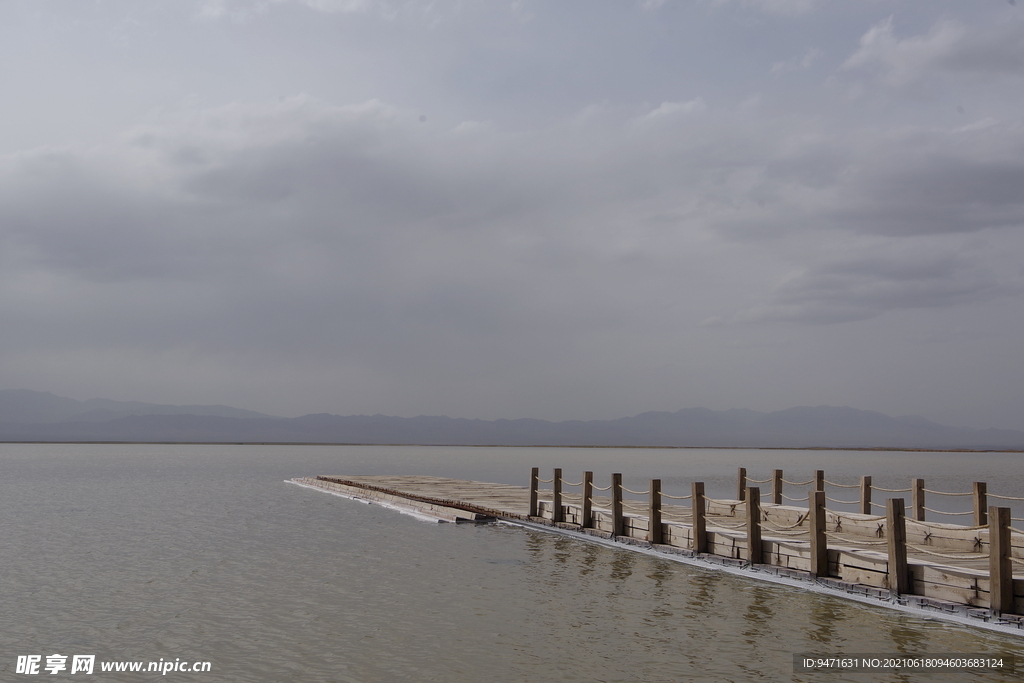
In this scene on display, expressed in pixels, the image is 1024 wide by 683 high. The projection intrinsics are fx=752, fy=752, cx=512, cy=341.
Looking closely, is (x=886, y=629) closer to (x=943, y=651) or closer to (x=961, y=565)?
(x=943, y=651)

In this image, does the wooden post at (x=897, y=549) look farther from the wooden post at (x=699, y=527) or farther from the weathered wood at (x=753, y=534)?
the wooden post at (x=699, y=527)

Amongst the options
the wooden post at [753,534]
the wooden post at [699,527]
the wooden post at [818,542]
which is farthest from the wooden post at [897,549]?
the wooden post at [699,527]

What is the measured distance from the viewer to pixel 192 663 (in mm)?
12406

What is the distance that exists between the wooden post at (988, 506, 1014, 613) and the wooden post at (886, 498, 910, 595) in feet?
5.39

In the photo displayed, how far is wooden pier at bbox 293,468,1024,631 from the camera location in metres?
13.4

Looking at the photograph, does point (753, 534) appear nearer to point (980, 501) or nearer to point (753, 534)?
point (753, 534)

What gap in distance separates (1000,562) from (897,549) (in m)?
2.00

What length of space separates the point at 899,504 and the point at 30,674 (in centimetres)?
1553

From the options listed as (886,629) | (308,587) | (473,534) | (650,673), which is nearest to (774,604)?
(886,629)

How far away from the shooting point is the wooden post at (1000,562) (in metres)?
12.7

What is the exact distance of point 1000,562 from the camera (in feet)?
42.1

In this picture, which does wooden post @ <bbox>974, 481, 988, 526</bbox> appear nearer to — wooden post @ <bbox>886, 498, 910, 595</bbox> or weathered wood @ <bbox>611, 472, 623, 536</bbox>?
wooden post @ <bbox>886, 498, 910, 595</bbox>

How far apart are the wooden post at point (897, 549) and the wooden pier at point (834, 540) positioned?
0.02 meters

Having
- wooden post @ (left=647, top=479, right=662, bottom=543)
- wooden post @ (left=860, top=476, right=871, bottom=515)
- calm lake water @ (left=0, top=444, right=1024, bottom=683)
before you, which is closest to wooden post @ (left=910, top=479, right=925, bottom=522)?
wooden post @ (left=860, top=476, right=871, bottom=515)
